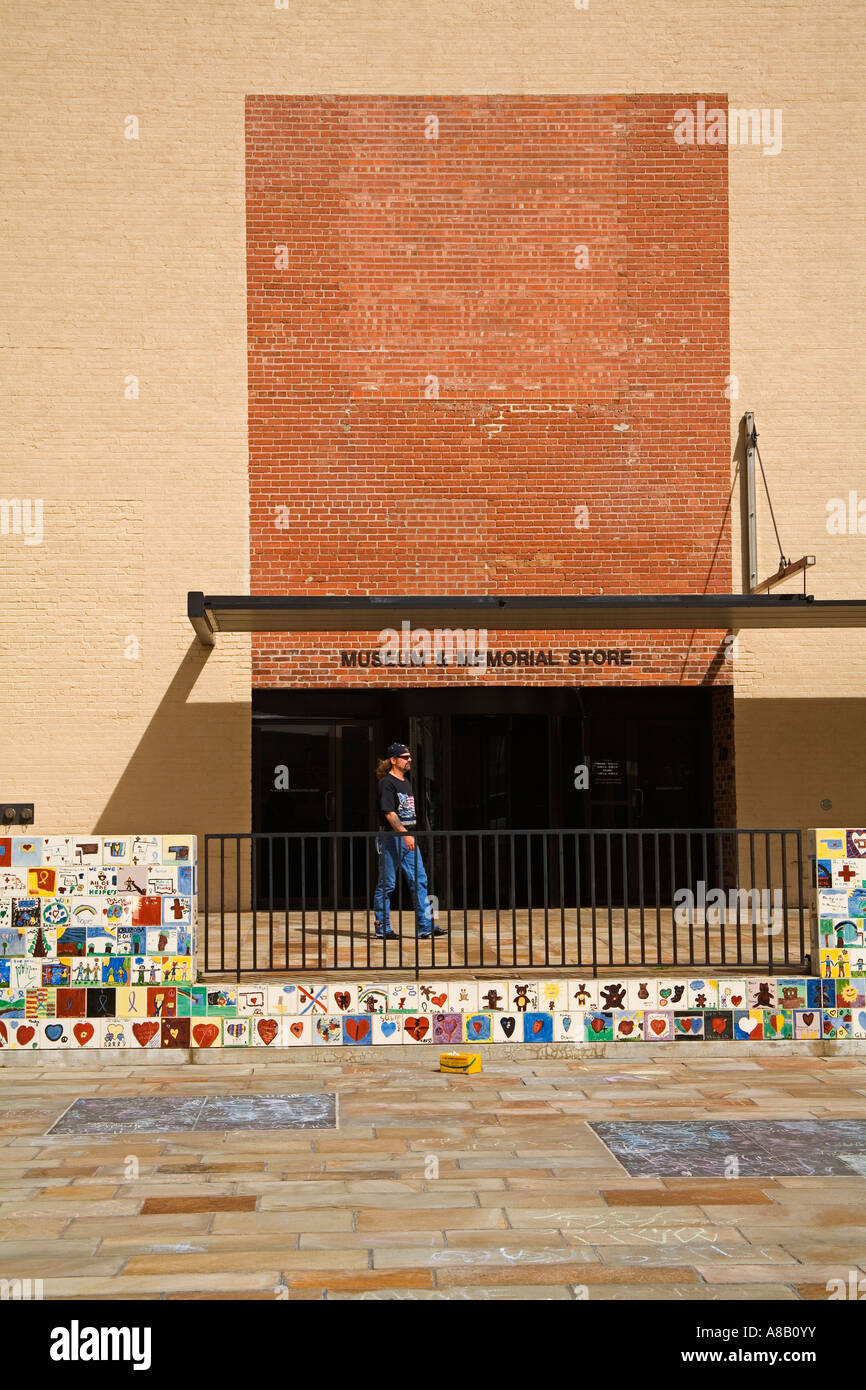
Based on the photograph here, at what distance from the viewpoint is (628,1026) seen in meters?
9.27

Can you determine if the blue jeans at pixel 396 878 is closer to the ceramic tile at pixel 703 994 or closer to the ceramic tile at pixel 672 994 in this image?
the ceramic tile at pixel 672 994

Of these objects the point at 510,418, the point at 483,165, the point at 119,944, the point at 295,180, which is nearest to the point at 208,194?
the point at 295,180

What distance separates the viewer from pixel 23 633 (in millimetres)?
15578

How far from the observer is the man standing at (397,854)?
1059 centimetres

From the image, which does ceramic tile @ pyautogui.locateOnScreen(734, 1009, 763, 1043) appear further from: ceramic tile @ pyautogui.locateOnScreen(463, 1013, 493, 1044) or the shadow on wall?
the shadow on wall

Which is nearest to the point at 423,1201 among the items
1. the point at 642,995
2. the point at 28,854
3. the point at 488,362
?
the point at 642,995

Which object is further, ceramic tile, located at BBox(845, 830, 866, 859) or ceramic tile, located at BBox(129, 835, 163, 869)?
ceramic tile, located at BBox(845, 830, 866, 859)

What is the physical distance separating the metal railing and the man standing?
0.11m

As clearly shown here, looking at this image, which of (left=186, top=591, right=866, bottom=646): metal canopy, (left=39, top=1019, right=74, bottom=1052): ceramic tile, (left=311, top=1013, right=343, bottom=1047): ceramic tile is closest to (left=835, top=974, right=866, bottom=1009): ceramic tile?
(left=311, top=1013, right=343, bottom=1047): ceramic tile

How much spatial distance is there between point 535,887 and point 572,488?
4.60m

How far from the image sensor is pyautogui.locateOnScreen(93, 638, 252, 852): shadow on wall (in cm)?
1564

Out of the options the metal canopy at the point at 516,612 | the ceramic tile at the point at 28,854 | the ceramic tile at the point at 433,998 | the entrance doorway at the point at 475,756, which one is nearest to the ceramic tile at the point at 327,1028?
the ceramic tile at the point at 433,998

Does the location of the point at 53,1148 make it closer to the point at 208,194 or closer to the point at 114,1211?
the point at 114,1211

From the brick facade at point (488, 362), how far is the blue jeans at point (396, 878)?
15.5 feet
